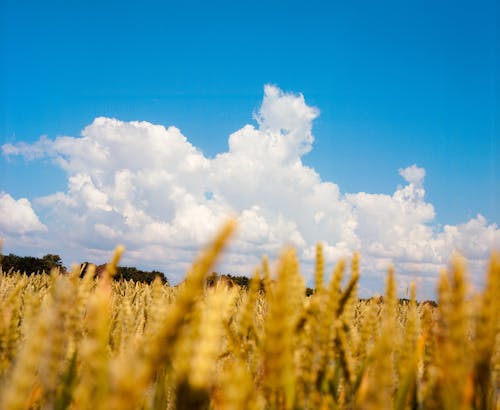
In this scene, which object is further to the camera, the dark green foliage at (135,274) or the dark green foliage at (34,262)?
the dark green foliage at (135,274)

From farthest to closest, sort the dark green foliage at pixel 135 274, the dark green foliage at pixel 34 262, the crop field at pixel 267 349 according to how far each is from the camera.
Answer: the dark green foliage at pixel 135 274, the dark green foliage at pixel 34 262, the crop field at pixel 267 349

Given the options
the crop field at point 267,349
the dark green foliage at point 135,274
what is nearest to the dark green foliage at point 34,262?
the dark green foliage at point 135,274

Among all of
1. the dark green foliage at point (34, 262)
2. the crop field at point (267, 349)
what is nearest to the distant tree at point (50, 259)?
the dark green foliage at point (34, 262)

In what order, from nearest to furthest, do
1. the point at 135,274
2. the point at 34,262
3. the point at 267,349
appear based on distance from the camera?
the point at 267,349 → the point at 34,262 → the point at 135,274

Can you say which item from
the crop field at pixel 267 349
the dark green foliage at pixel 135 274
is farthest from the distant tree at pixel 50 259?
the crop field at pixel 267 349

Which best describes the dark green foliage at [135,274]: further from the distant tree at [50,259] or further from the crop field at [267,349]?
the crop field at [267,349]

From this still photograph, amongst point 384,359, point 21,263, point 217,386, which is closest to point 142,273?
point 21,263

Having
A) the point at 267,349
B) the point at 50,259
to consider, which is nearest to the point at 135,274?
the point at 50,259

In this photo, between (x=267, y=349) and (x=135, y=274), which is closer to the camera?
(x=267, y=349)

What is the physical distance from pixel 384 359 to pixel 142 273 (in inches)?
622

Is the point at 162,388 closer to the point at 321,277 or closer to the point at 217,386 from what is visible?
the point at 217,386

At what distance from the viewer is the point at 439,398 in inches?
37.2

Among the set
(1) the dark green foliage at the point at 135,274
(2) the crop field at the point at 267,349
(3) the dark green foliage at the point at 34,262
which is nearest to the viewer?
(2) the crop field at the point at 267,349

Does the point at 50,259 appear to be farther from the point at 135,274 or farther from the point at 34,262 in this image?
the point at 135,274
